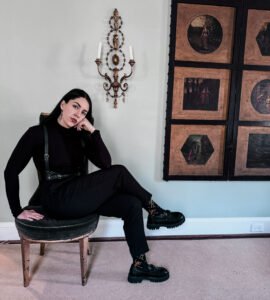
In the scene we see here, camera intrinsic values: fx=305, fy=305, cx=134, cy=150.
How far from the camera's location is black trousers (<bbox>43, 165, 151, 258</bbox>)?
1771 mm

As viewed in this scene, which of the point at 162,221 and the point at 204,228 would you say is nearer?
the point at 162,221

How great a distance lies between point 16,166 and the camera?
1.76 meters

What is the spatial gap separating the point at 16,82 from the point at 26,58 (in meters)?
0.18

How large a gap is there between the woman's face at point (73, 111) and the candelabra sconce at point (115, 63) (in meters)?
0.40

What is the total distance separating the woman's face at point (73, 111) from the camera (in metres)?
1.88

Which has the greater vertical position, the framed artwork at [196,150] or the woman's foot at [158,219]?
the framed artwork at [196,150]

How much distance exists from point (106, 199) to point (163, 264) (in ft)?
2.11

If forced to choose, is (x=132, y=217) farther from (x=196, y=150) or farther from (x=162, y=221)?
(x=196, y=150)

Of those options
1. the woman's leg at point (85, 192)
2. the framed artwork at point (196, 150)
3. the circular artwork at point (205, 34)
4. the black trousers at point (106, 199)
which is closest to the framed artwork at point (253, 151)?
the framed artwork at point (196, 150)

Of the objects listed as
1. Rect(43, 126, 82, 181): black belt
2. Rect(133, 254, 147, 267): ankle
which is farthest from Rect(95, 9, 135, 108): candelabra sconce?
Rect(133, 254, 147, 267): ankle

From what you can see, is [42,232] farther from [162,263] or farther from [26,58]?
[26,58]

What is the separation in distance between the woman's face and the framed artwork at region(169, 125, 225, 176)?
2.48 feet

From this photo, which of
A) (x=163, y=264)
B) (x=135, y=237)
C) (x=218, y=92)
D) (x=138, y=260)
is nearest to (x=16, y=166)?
(x=135, y=237)

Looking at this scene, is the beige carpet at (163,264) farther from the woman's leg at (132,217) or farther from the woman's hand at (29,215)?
the woman's hand at (29,215)
